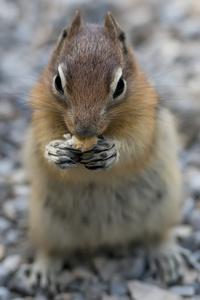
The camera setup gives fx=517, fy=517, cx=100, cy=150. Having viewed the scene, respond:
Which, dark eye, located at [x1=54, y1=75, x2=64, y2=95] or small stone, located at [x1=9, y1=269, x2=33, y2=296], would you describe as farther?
small stone, located at [x1=9, y1=269, x2=33, y2=296]

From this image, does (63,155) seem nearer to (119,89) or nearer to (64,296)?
(119,89)

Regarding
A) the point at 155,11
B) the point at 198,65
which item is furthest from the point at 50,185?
the point at 155,11

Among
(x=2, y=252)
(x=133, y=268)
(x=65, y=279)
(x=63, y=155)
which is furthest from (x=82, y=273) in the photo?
(x=63, y=155)

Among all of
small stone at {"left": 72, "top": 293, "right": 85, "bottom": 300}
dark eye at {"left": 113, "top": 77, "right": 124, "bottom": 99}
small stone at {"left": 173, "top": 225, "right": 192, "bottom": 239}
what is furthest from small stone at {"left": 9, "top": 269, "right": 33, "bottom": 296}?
dark eye at {"left": 113, "top": 77, "right": 124, "bottom": 99}

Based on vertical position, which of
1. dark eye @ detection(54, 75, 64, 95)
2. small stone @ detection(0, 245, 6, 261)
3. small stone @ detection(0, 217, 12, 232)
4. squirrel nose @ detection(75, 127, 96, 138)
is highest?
dark eye @ detection(54, 75, 64, 95)

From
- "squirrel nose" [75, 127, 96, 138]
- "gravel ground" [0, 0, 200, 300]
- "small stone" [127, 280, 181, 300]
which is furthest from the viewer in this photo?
"gravel ground" [0, 0, 200, 300]

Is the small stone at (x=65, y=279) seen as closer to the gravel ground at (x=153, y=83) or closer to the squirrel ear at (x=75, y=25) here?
the gravel ground at (x=153, y=83)

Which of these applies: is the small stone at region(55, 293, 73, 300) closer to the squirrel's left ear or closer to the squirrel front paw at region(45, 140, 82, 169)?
the squirrel front paw at region(45, 140, 82, 169)
